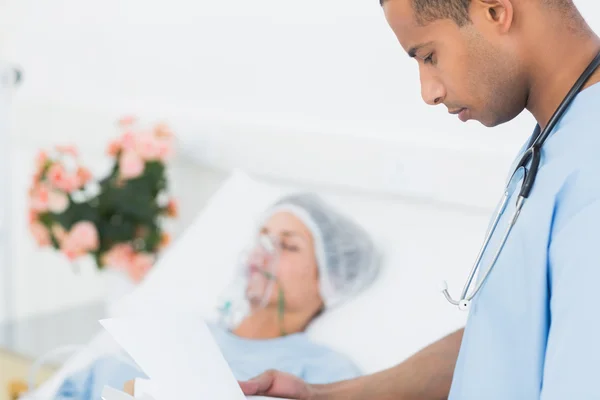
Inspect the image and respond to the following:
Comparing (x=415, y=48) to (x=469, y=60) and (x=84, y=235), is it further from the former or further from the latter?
(x=84, y=235)

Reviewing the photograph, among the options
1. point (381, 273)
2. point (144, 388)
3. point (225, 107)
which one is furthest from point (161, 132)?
point (144, 388)

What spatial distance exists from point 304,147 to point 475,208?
46 cm

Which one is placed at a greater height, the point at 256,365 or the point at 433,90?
the point at 433,90

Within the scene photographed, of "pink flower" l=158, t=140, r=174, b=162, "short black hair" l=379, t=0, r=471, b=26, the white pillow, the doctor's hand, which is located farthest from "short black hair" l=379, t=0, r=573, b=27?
"pink flower" l=158, t=140, r=174, b=162

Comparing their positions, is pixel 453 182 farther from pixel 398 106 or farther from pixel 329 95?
pixel 329 95

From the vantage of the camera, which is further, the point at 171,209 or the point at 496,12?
the point at 171,209

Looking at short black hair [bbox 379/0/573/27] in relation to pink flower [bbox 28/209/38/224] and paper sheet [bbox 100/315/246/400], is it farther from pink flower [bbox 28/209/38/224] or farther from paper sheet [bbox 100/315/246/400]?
pink flower [bbox 28/209/38/224]

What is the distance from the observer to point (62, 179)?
202 cm

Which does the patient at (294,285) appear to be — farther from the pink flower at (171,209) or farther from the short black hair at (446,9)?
the short black hair at (446,9)

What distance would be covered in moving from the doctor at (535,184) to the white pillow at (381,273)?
1.77 feet

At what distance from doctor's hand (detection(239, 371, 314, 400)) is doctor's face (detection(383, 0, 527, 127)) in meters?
0.51

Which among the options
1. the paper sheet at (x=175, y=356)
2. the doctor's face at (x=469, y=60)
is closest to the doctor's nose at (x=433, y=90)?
the doctor's face at (x=469, y=60)

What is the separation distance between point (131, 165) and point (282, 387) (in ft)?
3.28

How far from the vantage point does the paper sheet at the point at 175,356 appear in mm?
954
